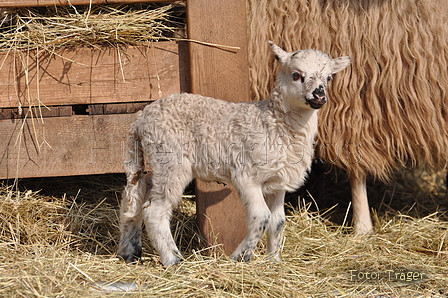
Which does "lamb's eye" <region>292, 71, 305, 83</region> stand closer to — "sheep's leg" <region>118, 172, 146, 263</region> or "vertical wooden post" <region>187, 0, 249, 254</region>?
"vertical wooden post" <region>187, 0, 249, 254</region>

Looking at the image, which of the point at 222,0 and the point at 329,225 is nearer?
the point at 222,0

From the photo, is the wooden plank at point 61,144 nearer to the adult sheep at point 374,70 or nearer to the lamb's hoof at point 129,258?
the lamb's hoof at point 129,258

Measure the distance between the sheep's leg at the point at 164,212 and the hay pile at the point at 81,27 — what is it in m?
0.97

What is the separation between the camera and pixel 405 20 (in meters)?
3.56

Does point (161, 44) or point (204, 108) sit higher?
point (161, 44)

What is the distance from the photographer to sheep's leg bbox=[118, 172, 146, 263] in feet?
10.1

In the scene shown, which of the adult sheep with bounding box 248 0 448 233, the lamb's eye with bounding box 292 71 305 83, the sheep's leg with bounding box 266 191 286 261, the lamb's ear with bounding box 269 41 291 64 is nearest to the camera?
the lamb's eye with bounding box 292 71 305 83

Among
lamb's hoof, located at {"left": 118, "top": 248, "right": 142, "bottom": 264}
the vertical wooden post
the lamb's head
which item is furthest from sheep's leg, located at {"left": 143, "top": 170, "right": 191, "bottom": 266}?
the lamb's head

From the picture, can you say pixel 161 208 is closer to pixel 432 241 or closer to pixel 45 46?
pixel 45 46

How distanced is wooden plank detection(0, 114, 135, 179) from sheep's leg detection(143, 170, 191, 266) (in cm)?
59

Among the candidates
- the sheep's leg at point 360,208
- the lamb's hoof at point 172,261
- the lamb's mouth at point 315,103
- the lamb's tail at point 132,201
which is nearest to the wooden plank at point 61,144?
the lamb's tail at point 132,201

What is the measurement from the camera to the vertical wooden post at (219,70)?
10.9ft

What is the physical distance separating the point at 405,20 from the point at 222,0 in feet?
4.23

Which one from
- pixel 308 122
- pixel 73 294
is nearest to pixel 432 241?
pixel 308 122
